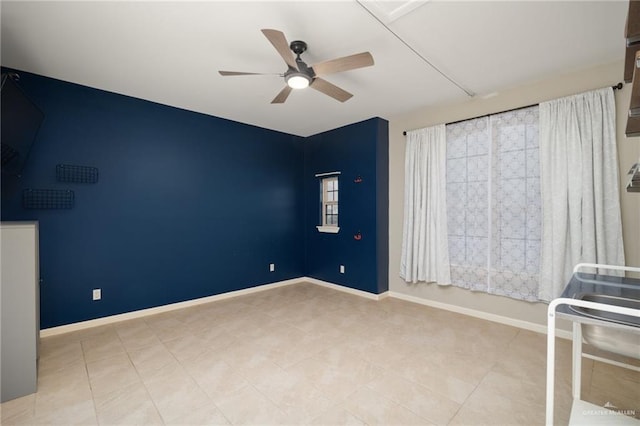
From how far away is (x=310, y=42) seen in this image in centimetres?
233

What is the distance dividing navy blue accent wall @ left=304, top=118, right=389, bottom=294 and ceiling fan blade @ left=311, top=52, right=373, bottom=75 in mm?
→ 2154

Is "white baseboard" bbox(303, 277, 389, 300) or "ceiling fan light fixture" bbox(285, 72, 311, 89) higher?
"ceiling fan light fixture" bbox(285, 72, 311, 89)

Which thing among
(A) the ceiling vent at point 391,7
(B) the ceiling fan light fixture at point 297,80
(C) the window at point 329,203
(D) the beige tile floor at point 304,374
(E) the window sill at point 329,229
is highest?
(A) the ceiling vent at point 391,7

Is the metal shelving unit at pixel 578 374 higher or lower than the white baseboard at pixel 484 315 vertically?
higher

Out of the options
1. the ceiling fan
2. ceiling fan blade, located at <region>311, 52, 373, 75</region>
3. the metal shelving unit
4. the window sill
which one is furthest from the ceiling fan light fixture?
the window sill

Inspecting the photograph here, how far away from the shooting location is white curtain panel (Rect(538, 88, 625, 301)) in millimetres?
2627

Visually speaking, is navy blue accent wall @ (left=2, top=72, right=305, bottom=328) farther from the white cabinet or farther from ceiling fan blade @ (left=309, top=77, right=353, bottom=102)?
ceiling fan blade @ (left=309, top=77, right=353, bottom=102)

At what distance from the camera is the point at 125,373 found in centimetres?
228

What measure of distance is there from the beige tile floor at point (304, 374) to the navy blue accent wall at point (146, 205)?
0.56 m

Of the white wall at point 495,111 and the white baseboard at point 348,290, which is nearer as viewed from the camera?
the white wall at point 495,111

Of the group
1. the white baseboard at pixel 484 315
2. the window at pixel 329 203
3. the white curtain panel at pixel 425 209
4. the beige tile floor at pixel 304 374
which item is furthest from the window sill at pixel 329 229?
the beige tile floor at pixel 304 374

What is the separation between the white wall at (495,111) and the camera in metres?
2.59

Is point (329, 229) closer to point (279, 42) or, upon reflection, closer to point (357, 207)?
point (357, 207)

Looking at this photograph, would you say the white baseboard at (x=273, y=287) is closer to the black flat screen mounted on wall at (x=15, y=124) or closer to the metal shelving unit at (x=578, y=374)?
the metal shelving unit at (x=578, y=374)
